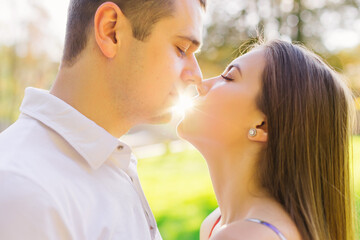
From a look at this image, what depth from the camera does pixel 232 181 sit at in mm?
1896

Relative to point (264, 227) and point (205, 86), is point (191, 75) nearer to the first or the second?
point (205, 86)

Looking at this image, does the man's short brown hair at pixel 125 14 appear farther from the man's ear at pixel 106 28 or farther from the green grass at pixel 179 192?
the green grass at pixel 179 192

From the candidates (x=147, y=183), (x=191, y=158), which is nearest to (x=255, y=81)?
(x=147, y=183)

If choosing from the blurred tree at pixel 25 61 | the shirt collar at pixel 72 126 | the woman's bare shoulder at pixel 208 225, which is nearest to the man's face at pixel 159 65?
the shirt collar at pixel 72 126

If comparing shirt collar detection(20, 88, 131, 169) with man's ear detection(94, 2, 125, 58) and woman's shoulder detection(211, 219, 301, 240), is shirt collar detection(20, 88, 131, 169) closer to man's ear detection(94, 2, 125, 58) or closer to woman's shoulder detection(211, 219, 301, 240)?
man's ear detection(94, 2, 125, 58)

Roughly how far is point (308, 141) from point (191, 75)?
638mm

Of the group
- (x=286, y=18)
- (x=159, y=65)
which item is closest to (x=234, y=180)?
(x=159, y=65)

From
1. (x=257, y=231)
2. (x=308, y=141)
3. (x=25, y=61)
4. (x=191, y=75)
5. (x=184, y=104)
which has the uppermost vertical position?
(x=191, y=75)

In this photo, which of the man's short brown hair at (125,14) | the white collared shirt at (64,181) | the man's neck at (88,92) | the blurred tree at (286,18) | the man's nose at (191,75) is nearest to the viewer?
the white collared shirt at (64,181)

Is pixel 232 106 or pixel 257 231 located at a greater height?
pixel 232 106

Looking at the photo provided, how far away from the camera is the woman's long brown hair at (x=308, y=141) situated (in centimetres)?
178

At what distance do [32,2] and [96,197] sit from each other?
13884 millimetres

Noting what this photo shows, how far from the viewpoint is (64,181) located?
55.4 inches

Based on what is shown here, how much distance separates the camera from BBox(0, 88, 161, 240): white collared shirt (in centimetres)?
125
